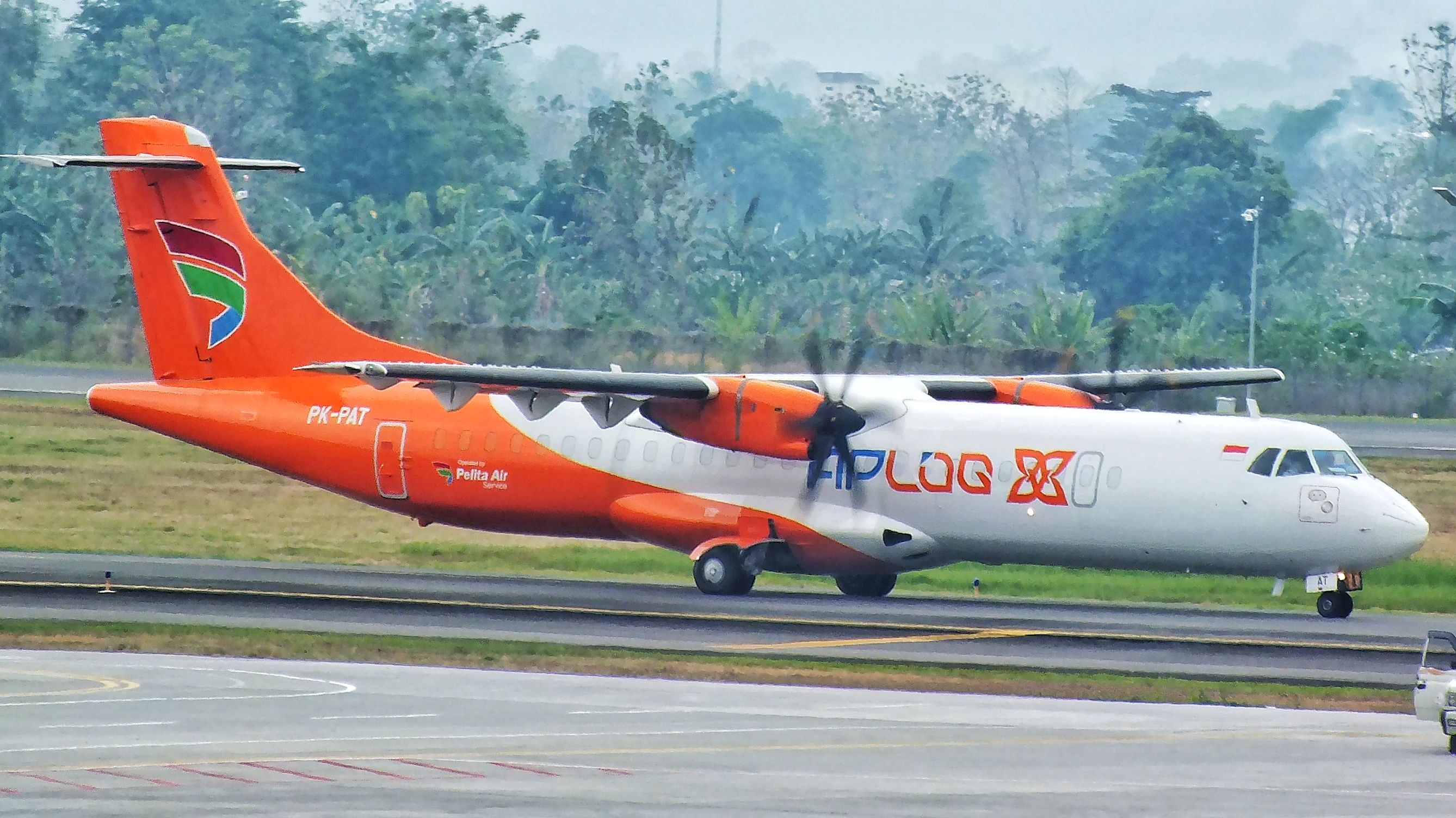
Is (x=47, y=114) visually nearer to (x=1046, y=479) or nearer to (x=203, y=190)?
(x=203, y=190)

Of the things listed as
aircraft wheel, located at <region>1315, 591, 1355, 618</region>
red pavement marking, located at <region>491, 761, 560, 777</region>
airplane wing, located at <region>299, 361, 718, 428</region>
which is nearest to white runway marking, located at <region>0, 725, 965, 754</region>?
red pavement marking, located at <region>491, 761, 560, 777</region>

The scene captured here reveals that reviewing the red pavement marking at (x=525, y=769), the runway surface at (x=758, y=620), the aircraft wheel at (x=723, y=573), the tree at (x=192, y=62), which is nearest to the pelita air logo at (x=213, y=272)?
the runway surface at (x=758, y=620)

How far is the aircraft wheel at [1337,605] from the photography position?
27109 millimetres

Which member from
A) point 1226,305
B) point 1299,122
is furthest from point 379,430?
point 1299,122

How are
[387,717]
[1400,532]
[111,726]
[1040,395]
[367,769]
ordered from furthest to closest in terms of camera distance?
[1040,395], [1400,532], [387,717], [111,726], [367,769]

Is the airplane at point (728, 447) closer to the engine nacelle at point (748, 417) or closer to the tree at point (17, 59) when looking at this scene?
the engine nacelle at point (748, 417)

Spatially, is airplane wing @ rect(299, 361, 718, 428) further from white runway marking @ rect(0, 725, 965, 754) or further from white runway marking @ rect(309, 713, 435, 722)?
white runway marking @ rect(0, 725, 965, 754)

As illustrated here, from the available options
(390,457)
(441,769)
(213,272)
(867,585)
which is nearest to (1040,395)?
(867,585)

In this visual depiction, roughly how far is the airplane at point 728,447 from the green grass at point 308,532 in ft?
10.5

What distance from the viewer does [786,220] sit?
127 m

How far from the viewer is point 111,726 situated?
16.5 metres

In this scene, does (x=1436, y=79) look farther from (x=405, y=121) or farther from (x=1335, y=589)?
(x=1335, y=589)

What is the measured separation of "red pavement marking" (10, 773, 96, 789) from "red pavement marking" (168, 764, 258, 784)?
84 centimetres

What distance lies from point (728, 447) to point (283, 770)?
14.7 metres
